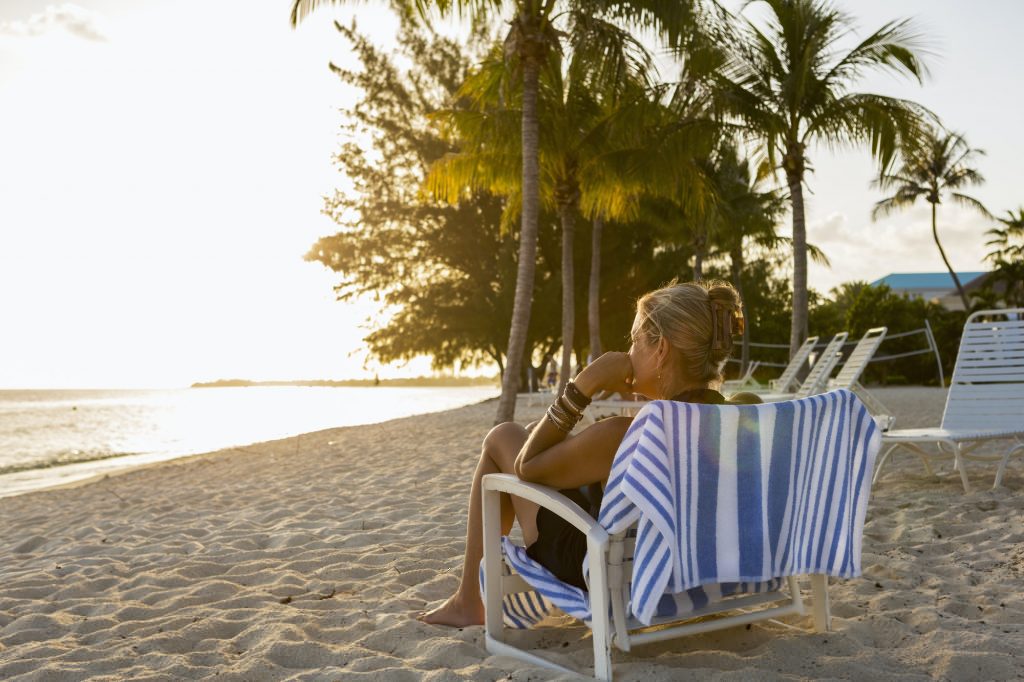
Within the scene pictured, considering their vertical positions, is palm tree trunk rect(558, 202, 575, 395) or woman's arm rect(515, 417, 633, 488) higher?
palm tree trunk rect(558, 202, 575, 395)

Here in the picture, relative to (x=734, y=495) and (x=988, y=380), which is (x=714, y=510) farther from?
(x=988, y=380)

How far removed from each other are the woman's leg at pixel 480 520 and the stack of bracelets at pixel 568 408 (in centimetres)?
28

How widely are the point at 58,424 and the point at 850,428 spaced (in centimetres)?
2821

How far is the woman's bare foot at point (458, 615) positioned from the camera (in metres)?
2.80

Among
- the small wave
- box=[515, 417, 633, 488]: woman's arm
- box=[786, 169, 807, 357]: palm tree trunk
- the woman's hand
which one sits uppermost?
box=[786, 169, 807, 357]: palm tree trunk

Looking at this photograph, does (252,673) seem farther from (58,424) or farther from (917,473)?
(58,424)

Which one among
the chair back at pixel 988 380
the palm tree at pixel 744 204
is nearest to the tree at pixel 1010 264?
the palm tree at pixel 744 204

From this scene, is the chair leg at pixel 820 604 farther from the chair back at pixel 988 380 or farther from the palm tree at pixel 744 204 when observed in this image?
the palm tree at pixel 744 204

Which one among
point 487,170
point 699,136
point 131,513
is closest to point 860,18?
point 699,136

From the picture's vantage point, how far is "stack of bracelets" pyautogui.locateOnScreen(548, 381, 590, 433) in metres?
2.16

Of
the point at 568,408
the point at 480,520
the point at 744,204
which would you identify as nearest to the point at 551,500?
the point at 568,408

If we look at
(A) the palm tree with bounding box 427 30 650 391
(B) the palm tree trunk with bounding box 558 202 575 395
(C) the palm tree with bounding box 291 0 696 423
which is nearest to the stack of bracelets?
(C) the palm tree with bounding box 291 0 696 423

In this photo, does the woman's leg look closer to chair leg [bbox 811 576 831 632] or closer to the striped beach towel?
the striped beach towel

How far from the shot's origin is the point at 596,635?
2156 mm
